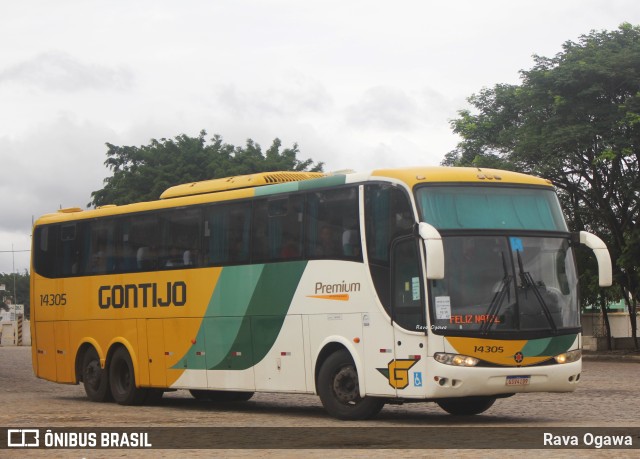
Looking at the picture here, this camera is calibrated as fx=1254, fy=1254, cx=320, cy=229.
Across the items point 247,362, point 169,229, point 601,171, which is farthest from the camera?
point 601,171

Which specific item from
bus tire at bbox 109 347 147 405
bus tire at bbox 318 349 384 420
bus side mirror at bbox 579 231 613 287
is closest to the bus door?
bus tire at bbox 318 349 384 420

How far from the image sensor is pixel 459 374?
15484 millimetres

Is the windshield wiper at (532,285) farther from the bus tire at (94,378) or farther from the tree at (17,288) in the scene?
the tree at (17,288)

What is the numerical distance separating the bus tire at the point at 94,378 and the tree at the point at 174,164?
3658 cm

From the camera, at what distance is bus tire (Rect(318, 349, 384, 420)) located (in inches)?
656

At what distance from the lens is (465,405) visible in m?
17.9

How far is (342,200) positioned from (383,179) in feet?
2.76

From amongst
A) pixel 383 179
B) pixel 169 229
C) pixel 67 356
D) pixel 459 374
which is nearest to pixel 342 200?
pixel 383 179

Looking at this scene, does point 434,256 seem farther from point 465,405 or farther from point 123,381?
point 123,381

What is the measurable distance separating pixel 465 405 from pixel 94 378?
779 centimetres

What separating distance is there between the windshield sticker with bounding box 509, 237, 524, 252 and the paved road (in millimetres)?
2227

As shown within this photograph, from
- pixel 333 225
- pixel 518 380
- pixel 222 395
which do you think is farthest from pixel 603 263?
pixel 222 395

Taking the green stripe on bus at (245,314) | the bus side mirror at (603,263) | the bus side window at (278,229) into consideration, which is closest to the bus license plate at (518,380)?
the bus side mirror at (603,263)

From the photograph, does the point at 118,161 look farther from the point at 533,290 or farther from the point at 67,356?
the point at 533,290
